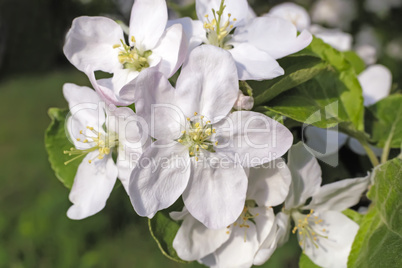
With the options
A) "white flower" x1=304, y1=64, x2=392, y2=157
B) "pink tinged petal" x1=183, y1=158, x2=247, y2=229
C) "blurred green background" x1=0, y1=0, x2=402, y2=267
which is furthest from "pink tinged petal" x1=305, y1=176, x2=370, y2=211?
"blurred green background" x1=0, y1=0, x2=402, y2=267

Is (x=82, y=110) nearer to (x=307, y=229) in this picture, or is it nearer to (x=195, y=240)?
(x=195, y=240)

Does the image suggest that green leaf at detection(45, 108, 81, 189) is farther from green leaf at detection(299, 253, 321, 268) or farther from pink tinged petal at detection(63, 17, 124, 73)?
green leaf at detection(299, 253, 321, 268)

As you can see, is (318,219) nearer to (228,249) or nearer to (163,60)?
(228,249)

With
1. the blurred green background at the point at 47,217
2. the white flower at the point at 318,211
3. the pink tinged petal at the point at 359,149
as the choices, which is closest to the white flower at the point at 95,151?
the white flower at the point at 318,211

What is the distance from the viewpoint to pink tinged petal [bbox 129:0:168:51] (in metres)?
0.89

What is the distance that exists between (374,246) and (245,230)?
25 cm

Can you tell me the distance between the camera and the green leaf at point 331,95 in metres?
0.95

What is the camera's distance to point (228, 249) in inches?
37.4

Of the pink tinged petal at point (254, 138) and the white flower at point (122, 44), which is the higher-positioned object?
the white flower at point (122, 44)

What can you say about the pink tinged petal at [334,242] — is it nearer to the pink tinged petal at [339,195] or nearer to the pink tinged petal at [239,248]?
the pink tinged petal at [339,195]

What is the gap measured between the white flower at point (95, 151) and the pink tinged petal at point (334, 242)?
1.44 feet

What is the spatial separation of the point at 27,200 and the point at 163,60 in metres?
3.20

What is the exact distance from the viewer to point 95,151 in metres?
0.97

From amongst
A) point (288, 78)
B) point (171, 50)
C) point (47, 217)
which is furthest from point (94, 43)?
point (47, 217)
